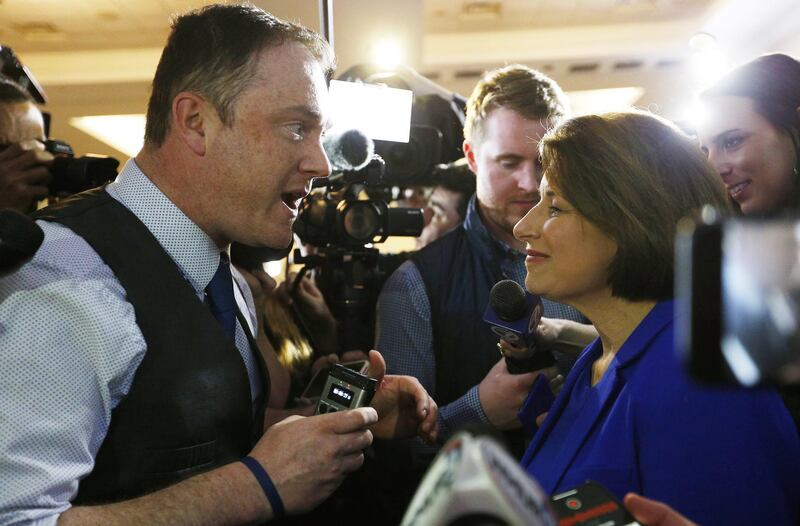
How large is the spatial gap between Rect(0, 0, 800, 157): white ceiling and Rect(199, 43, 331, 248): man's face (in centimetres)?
459

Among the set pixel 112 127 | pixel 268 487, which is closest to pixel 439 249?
pixel 268 487

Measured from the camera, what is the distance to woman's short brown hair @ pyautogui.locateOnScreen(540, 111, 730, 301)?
1131 mm

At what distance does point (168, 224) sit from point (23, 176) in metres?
0.66

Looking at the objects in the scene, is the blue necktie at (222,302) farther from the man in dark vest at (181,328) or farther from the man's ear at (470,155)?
the man's ear at (470,155)

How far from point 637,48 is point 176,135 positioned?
5.97 metres

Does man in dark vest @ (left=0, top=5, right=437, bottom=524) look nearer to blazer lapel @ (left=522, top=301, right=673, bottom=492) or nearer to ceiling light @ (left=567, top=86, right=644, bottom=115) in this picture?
blazer lapel @ (left=522, top=301, right=673, bottom=492)

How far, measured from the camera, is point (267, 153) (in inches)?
49.0

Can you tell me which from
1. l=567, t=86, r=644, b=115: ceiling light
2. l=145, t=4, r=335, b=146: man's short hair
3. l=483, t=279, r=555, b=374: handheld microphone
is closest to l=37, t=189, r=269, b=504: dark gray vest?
l=145, t=4, r=335, b=146: man's short hair

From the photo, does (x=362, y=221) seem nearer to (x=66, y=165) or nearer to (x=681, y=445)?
(x=66, y=165)

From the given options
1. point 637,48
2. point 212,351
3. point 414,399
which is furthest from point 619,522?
point 637,48

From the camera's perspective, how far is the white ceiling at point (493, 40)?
230 inches

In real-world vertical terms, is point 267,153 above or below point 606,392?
above

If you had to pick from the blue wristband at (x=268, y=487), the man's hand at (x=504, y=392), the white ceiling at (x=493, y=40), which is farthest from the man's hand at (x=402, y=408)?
the white ceiling at (x=493, y=40)

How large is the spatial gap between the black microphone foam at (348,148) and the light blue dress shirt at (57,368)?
22.1 inches
